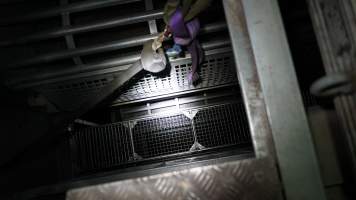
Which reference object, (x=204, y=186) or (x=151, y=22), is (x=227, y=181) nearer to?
(x=204, y=186)

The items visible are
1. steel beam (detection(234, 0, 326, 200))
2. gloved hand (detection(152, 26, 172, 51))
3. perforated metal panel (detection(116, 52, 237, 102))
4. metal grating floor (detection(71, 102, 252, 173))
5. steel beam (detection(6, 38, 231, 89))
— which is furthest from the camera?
metal grating floor (detection(71, 102, 252, 173))

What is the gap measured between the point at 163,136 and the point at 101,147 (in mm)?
601

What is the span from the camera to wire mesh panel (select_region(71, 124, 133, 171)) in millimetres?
2104

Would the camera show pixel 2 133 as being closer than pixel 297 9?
No

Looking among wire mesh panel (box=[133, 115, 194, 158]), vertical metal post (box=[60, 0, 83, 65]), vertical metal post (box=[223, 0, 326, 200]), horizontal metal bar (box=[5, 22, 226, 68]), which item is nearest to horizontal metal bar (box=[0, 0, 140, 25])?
vertical metal post (box=[60, 0, 83, 65])

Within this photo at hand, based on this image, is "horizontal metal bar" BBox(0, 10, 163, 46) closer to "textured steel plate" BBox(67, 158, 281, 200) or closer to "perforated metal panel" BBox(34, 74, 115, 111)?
"perforated metal panel" BBox(34, 74, 115, 111)

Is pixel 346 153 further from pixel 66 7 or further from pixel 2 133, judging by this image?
pixel 2 133

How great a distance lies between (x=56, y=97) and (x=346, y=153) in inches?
74.6

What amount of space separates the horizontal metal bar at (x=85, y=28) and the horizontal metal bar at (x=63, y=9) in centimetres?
9

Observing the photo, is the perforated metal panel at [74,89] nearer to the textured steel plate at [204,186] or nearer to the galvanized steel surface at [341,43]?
the textured steel plate at [204,186]

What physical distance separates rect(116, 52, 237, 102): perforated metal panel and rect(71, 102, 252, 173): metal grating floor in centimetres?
23

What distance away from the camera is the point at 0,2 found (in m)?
1.34

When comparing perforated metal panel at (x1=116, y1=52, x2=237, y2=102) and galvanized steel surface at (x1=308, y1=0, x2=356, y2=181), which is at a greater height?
perforated metal panel at (x1=116, y1=52, x2=237, y2=102)

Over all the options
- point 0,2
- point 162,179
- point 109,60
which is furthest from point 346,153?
Answer: point 0,2
